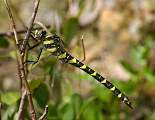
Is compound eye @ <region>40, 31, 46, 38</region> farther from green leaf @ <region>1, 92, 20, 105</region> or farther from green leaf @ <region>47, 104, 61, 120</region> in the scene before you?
green leaf @ <region>47, 104, 61, 120</region>

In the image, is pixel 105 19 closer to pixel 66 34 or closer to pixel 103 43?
pixel 103 43

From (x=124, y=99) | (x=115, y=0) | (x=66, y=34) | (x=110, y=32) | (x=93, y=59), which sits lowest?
(x=124, y=99)

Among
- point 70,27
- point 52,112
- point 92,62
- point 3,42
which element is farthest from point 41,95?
point 92,62

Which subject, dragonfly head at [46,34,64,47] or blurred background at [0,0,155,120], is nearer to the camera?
dragonfly head at [46,34,64,47]

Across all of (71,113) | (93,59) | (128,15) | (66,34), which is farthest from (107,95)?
(128,15)

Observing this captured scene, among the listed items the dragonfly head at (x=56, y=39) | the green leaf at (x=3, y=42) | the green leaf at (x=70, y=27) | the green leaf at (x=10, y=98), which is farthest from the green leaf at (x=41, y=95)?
the green leaf at (x=70, y=27)

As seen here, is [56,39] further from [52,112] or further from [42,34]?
[52,112]

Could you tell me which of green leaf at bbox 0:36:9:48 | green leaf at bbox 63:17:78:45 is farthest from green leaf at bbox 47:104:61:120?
green leaf at bbox 63:17:78:45
